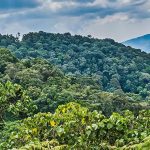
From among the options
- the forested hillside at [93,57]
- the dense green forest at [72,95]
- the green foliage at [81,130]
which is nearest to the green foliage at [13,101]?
the dense green forest at [72,95]

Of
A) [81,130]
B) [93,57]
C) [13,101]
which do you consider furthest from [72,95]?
[93,57]

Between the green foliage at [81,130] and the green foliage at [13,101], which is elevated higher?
the green foliage at [13,101]

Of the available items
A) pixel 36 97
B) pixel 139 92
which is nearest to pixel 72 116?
pixel 36 97

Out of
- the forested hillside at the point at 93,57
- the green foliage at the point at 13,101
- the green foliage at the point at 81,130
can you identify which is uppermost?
the forested hillside at the point at 93,57

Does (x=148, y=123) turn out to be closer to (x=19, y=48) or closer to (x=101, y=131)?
(x=101, y=131)

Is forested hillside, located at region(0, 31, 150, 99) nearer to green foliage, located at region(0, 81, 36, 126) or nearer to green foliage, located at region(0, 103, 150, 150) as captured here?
A: green foliage, located at region(0, 81, 36, 126)

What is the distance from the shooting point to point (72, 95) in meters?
53.8

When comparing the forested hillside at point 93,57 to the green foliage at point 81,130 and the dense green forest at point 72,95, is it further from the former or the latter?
the green foliage at point 81,130

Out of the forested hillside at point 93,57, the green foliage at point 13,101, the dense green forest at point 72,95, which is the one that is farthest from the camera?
the forested hillside at point 93,57

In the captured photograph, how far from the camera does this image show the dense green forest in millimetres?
7418

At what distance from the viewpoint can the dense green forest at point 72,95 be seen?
24.3 ft

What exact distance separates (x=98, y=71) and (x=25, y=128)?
100576mm

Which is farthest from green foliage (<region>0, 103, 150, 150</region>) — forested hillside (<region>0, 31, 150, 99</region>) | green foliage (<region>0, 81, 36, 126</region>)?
forested hillside (<region>0, 31, 150, 99</region>)

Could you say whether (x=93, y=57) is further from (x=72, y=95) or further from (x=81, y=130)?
(x=81, y=130)
